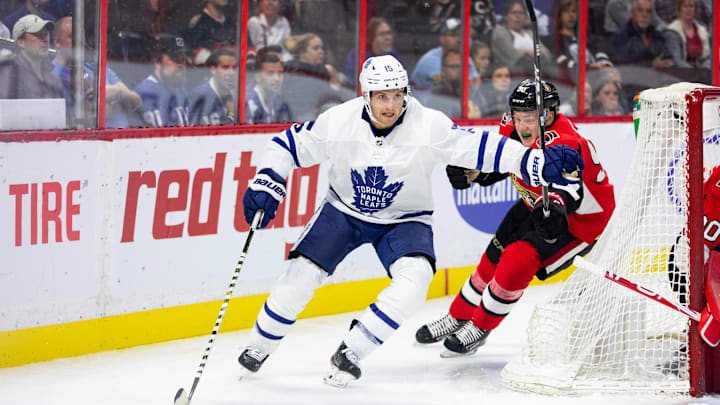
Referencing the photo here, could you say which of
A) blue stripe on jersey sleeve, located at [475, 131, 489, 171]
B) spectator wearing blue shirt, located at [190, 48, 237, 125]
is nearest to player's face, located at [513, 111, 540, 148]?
blue stripe on jersey sleeve, located at [475, 131, 489, 171]

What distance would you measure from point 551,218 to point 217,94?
5.77ft

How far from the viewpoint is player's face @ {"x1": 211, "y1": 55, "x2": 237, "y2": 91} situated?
5.01 meters

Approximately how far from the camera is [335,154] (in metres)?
3.84

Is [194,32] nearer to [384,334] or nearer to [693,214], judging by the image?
[384,334]

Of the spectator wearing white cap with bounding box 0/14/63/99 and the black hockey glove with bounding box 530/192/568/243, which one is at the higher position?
the spectator wearing white cap with bounding box 0/14/63/99

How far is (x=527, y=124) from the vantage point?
4.07 metres

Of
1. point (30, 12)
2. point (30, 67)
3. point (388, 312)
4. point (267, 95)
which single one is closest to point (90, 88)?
point (30, 67)

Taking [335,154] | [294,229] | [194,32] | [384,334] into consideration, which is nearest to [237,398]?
[384,334]

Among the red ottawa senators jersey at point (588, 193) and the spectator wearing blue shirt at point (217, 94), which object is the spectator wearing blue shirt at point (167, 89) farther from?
the red ottawa senators jersey at point (588, 193)

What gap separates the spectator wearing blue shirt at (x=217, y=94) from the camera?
16.0ft

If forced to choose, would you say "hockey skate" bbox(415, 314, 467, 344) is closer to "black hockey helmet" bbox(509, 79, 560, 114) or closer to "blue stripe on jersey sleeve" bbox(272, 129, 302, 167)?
"black hockey helmet" bbox(509, 79, 560, 114)

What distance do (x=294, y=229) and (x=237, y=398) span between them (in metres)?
1.46

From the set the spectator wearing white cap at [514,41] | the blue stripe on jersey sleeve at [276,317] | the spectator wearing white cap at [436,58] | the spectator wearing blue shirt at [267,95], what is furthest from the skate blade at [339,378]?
the spectator wearing white cap at [514,41]

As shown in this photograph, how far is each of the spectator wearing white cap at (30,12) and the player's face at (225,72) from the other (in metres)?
0.88
